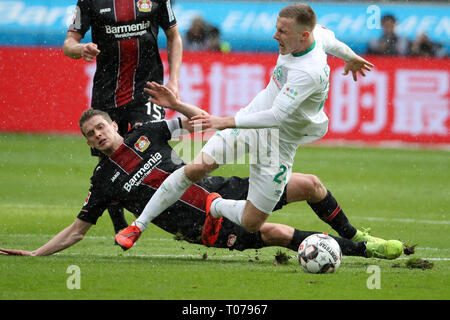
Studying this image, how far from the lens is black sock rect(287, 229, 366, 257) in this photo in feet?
20.3

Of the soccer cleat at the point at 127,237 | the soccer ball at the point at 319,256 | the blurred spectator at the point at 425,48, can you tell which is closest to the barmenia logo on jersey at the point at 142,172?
the soccer cleat at the point at 127,237

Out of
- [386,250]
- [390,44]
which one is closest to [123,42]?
[386,250]

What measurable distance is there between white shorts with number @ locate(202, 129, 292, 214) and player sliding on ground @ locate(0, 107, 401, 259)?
9.0 inches

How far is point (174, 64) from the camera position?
749cm

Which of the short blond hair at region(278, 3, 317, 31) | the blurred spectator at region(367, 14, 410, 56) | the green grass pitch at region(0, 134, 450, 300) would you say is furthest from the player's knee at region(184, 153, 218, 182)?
the blurred spectator at region(367, 14, 410, 56)

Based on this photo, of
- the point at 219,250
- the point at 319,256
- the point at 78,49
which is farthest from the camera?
the point at 219,250

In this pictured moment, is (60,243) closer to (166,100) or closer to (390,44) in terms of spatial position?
(166,100)

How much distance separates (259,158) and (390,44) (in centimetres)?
1131

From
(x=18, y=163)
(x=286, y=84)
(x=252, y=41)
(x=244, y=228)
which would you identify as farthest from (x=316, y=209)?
(x=252, y=41)

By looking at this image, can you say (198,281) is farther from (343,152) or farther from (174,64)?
(343,152)

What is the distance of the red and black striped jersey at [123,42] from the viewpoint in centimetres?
731

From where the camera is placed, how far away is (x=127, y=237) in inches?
238

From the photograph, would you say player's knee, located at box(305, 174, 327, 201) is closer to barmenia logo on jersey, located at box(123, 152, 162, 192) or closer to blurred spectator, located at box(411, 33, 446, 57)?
barmenia logo on jersey, located at box(123, 152, 162, 192)

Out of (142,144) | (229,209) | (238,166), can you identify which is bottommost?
(238,166)
